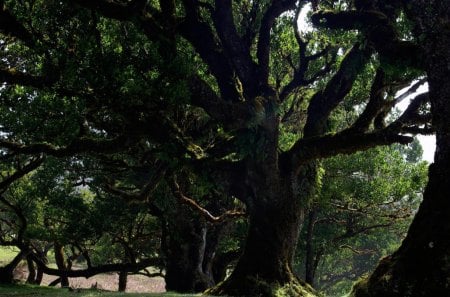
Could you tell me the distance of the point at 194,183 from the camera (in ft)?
67.0

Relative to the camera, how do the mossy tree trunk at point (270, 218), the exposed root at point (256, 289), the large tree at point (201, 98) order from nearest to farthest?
1. the large tree at point (201, 98)
2. the exposed root at point (256, 289)
3. the mossy tree trunk at point (270, 218)

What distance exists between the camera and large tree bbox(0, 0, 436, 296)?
1182cm

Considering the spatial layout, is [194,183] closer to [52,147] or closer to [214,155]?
[214,155]

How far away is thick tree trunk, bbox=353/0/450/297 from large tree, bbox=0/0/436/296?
5.91ft

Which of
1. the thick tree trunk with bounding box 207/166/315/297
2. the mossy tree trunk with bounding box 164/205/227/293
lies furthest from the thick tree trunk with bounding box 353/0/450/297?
the mossy tree trunk with bounding box 164/205/227/293

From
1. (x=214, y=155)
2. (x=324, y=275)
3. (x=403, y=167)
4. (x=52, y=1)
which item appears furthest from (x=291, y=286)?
(x=324, y=275)

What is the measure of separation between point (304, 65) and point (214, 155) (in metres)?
5.88

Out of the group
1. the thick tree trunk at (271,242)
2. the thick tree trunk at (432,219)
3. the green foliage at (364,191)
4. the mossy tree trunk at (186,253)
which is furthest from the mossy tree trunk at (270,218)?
the mossy tree trunk at (186,253)

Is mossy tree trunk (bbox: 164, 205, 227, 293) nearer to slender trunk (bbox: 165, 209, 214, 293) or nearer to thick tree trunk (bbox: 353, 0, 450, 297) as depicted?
slender trunk (bbox: 165, 209, 214, 293)

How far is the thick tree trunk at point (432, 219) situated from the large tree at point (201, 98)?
5.91 ft

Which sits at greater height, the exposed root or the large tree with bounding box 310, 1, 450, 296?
the large tree with bounding box 310, 1, 450, 296

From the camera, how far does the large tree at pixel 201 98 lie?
11.8 meters

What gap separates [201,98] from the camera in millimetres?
14672

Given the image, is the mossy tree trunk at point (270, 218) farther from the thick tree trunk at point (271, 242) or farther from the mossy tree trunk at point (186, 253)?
the mossy tree trunk at point (186, 253)
